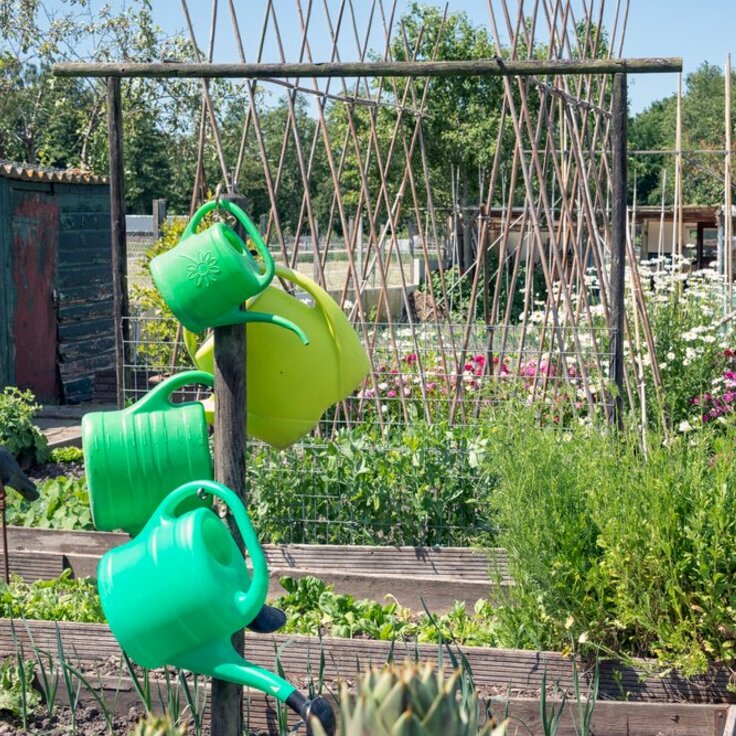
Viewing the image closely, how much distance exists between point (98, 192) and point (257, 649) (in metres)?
7.63

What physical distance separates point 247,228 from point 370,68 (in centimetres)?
197

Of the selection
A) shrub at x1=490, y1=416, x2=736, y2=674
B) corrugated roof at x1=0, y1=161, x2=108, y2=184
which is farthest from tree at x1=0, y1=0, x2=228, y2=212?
shrub at x1=490, y1=416, x2=736, y2=674

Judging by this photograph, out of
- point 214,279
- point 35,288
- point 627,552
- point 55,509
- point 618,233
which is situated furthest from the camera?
point 35,288

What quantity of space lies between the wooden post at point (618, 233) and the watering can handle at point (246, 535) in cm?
244

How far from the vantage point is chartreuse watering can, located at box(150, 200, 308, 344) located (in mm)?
2064

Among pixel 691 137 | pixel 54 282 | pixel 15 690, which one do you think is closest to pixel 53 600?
pixel 15 690

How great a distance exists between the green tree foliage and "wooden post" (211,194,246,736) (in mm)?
27916

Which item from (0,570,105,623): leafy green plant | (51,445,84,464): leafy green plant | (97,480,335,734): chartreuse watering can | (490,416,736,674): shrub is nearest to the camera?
(97,480,335,734): chartreuse watering can

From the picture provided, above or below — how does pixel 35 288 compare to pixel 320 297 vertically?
below

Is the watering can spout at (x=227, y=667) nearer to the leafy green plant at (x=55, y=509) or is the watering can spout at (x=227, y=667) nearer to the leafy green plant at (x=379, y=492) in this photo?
the leafy green plant at (x=379, y=492)

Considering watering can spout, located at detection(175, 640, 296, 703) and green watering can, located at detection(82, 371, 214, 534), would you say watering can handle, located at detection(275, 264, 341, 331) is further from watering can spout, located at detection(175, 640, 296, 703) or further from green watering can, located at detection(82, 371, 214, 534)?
watering can spout, located at detection(175, 640, 296, 703)

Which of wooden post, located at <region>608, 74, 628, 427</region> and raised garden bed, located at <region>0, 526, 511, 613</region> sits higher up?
wooden post, located at <region>608, 74, 628, 427</region>

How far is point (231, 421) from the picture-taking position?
7.04ft

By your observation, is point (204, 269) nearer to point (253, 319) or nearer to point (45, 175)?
point (253, 319)
